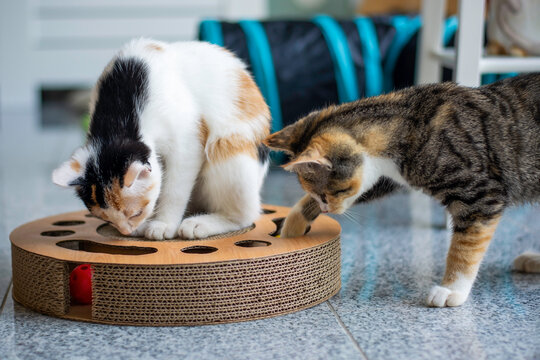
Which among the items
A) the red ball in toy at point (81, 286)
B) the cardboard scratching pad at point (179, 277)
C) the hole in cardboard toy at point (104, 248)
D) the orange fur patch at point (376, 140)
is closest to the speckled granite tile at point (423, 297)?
the cardboard scratching pad at point (179, 277)

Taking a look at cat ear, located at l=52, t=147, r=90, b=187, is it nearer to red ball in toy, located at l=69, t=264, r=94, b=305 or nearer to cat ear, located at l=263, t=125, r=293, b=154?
red ball in toy, located at l=69, t=264, r=94, b=305

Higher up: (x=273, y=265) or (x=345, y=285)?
(x=273, y=265)

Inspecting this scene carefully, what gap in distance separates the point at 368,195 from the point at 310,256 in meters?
0.28

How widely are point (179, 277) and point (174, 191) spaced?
31cm

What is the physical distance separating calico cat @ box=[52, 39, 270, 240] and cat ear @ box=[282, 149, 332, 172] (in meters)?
0.18

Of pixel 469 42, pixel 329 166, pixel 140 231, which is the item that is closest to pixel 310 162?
pixel 329 166

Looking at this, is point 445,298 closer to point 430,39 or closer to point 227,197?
point 227,197

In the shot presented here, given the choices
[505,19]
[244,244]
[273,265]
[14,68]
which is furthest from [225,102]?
[14,68]

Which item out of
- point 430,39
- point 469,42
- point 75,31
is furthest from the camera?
point 75,31

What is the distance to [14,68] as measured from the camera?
17.6ft

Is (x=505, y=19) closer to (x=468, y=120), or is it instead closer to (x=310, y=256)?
(x=468, y=120)

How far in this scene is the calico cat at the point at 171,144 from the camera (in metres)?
1.50

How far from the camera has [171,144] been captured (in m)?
1.59

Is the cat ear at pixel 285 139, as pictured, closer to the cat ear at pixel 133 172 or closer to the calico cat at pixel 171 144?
the calico cat at pixel 171 144
